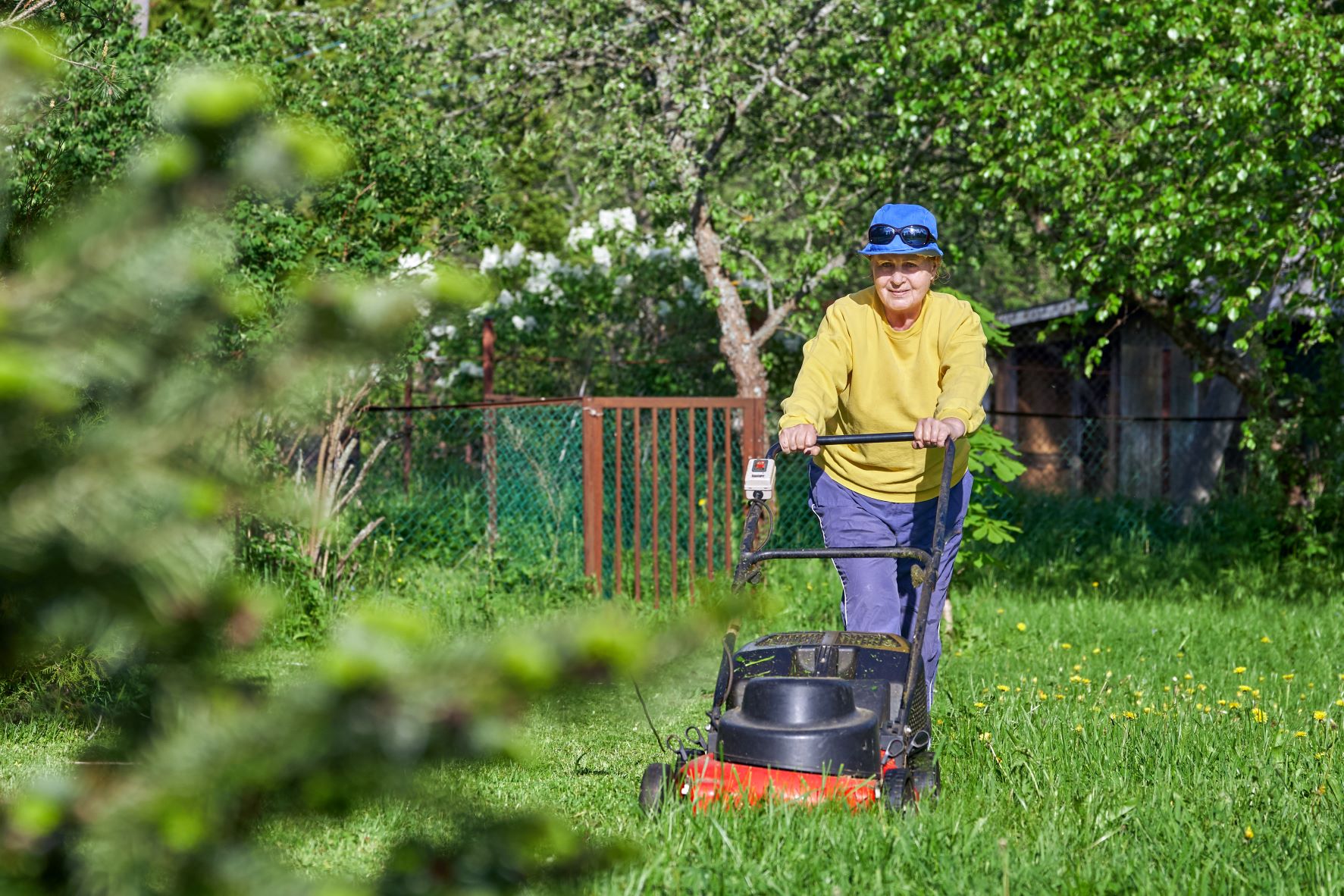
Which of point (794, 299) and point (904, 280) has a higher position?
point (794, 299)

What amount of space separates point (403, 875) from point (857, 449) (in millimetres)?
3563

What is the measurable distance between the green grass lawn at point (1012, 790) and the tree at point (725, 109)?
634cm

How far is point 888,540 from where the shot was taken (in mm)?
4523

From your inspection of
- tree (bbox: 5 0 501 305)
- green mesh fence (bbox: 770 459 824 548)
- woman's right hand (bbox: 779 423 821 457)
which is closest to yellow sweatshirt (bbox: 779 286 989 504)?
woman's right hand (bbox: 779 423 821 457)

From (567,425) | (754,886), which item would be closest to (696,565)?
(567,425)

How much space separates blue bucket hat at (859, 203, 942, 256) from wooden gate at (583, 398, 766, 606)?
3.84 meters

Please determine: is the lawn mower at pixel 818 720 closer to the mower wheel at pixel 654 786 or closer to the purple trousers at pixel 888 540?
the mower wheel at pixel 654 786

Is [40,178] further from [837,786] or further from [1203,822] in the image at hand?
[1203,822]

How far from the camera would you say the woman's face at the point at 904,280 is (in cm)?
446

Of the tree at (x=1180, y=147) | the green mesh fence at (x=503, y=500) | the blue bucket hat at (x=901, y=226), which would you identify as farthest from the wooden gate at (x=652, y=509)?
the blue bucket hat at (x=901, y=226)

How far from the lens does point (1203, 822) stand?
3.58m

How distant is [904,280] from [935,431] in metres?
0.76

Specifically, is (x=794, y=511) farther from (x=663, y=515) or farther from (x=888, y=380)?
(x=888, y=380)

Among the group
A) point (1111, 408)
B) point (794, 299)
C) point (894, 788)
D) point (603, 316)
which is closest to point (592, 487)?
point (794, 299)
